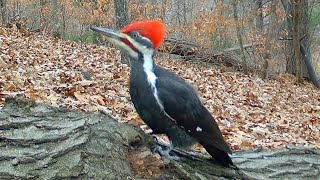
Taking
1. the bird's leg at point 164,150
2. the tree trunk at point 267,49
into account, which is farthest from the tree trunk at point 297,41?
the bird's leg at point 164,150

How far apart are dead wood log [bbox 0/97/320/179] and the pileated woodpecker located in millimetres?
142

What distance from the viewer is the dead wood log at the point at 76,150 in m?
1.95

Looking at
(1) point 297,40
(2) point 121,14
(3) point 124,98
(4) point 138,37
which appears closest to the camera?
(4) point 138,37

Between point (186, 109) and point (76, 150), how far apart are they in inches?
22.6

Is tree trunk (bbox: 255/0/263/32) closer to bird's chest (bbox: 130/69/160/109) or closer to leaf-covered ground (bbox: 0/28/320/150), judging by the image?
leaf-covered ground (bbox: 0/28/320/150)

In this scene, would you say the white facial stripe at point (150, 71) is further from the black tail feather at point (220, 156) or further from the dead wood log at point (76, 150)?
the black tail feather at point (220, 156)

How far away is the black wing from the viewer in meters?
2.21

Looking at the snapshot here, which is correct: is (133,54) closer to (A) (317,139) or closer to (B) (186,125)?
(B) (186,125)

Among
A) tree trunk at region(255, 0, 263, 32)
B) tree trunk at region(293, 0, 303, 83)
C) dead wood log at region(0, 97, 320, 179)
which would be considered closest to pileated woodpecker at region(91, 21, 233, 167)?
dead wood log at region(0, 97, 320, 179)

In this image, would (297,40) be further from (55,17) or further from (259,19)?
(55,17)

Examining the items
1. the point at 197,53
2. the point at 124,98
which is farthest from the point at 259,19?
the point at 124,98

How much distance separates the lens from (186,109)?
2303 mm

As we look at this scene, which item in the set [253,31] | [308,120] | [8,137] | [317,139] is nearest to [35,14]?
[253,31]

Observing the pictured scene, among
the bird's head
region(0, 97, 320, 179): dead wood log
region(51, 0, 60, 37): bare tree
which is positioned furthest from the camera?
region(51, 0, 60, 37): bare tree
